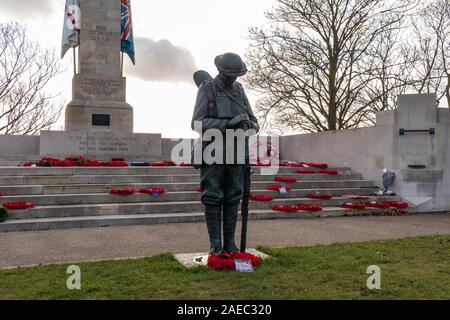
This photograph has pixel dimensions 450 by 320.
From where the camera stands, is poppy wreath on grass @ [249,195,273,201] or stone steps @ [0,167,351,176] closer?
poppy wreath on grass @ [249,195,273,201]

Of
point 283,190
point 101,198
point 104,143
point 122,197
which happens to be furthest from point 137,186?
point 104,143

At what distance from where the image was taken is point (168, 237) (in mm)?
7383

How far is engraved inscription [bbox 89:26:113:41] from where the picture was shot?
17469 mm

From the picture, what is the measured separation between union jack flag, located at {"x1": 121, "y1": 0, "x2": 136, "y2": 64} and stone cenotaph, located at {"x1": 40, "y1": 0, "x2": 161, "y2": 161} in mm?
679

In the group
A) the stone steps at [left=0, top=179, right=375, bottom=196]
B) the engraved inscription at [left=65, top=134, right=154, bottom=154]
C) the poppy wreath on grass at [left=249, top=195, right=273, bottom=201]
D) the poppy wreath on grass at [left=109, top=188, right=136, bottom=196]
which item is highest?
the engraved inscription at [left=65, top=134, right=154, bottom=154]

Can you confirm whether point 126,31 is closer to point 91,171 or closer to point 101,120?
point 101,120

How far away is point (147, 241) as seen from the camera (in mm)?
7000

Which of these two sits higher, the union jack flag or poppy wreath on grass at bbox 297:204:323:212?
the union jack flag

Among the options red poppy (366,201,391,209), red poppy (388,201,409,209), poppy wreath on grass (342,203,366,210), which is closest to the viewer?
poppy wreath on grass (342,203,366,210)

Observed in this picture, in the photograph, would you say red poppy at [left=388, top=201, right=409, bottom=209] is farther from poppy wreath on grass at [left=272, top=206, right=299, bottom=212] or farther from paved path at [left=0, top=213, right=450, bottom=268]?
poppy wreath on grass at [left=272, top=206, right=299, bottom=212]

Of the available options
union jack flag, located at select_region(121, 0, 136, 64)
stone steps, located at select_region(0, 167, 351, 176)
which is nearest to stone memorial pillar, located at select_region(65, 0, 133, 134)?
union jack flag, located at select_region(121, 0, 136, 64)

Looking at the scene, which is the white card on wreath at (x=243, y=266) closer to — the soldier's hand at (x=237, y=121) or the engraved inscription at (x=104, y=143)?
the soldier's hand at (x=237, y=121)

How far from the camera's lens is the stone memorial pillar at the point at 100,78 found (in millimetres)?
16891

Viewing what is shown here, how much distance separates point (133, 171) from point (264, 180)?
4.05 m
